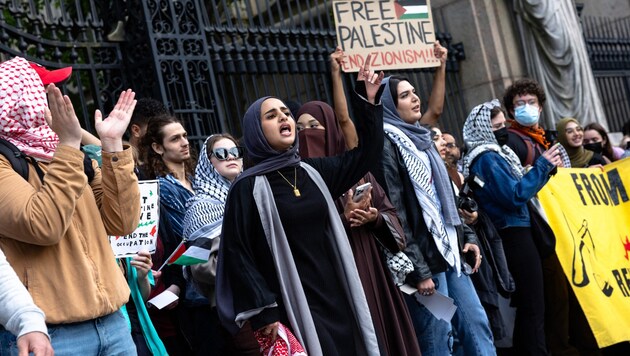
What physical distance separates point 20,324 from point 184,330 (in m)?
2.57

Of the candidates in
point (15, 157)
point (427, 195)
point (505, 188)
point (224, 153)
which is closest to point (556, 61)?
point (505, 188)

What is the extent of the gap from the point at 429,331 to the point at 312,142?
1326 millimetres

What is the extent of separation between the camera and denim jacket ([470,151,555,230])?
299 inches

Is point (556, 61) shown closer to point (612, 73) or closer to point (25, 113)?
point (612, 73)

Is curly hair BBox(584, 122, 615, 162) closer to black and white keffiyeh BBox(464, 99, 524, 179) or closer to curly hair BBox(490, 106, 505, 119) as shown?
curly hair BBox(490, 106, 505, 119)

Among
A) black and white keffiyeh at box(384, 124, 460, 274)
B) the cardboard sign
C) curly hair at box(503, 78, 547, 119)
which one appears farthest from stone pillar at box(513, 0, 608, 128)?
the cardboard sign

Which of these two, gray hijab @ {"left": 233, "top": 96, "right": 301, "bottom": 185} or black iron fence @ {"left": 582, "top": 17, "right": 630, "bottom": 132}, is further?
black iron fence @ {"left": 582, "top": 17, "right": 630, "bottom": 132}

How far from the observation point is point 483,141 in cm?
801

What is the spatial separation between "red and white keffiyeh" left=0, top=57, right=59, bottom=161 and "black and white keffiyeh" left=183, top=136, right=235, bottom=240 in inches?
62.4

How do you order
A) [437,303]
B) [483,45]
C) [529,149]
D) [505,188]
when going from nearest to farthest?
[437,303] → [505,188] → [529,149] → [483,45]

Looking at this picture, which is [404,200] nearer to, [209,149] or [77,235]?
[209,149]

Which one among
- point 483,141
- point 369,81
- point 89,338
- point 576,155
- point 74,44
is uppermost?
point 74,44

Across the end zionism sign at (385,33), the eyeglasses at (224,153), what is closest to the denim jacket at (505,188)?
the end zionism sign at (385,33)

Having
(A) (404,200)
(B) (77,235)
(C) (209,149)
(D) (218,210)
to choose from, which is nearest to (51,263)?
(B) (77,235)
